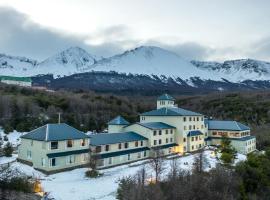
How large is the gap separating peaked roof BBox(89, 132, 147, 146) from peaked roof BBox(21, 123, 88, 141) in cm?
273

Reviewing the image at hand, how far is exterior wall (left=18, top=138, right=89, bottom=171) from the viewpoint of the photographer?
37281 mm

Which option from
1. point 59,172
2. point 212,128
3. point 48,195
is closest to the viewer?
point 48,195

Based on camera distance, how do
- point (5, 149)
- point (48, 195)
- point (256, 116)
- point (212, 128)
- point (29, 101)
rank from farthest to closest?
point (256, 116) → point (29, 101) → point (212, 128) → point (5, 149) → point (48, 195)

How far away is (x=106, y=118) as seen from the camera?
8094 cm

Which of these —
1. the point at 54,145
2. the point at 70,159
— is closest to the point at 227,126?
the point at 70,159

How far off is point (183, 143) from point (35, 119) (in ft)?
101

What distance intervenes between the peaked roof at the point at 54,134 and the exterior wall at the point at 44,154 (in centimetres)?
47

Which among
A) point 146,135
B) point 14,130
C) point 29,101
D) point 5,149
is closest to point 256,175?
point 146,135

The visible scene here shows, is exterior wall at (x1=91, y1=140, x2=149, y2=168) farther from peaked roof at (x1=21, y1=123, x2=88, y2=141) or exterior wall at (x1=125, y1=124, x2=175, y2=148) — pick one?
peaked roof at (x1=21, y1=123, x2=88, y2=141)

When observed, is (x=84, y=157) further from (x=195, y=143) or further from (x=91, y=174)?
(x=195, y=143)

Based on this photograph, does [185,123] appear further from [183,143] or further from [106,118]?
[106,118]

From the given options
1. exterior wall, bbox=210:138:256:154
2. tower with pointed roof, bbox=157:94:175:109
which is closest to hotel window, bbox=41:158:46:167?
tower with pointed roof, bbox=157:94:175:109

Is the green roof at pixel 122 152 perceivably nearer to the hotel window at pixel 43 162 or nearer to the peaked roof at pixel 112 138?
the peaked roof at pixel 112 138

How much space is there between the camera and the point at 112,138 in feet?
146
